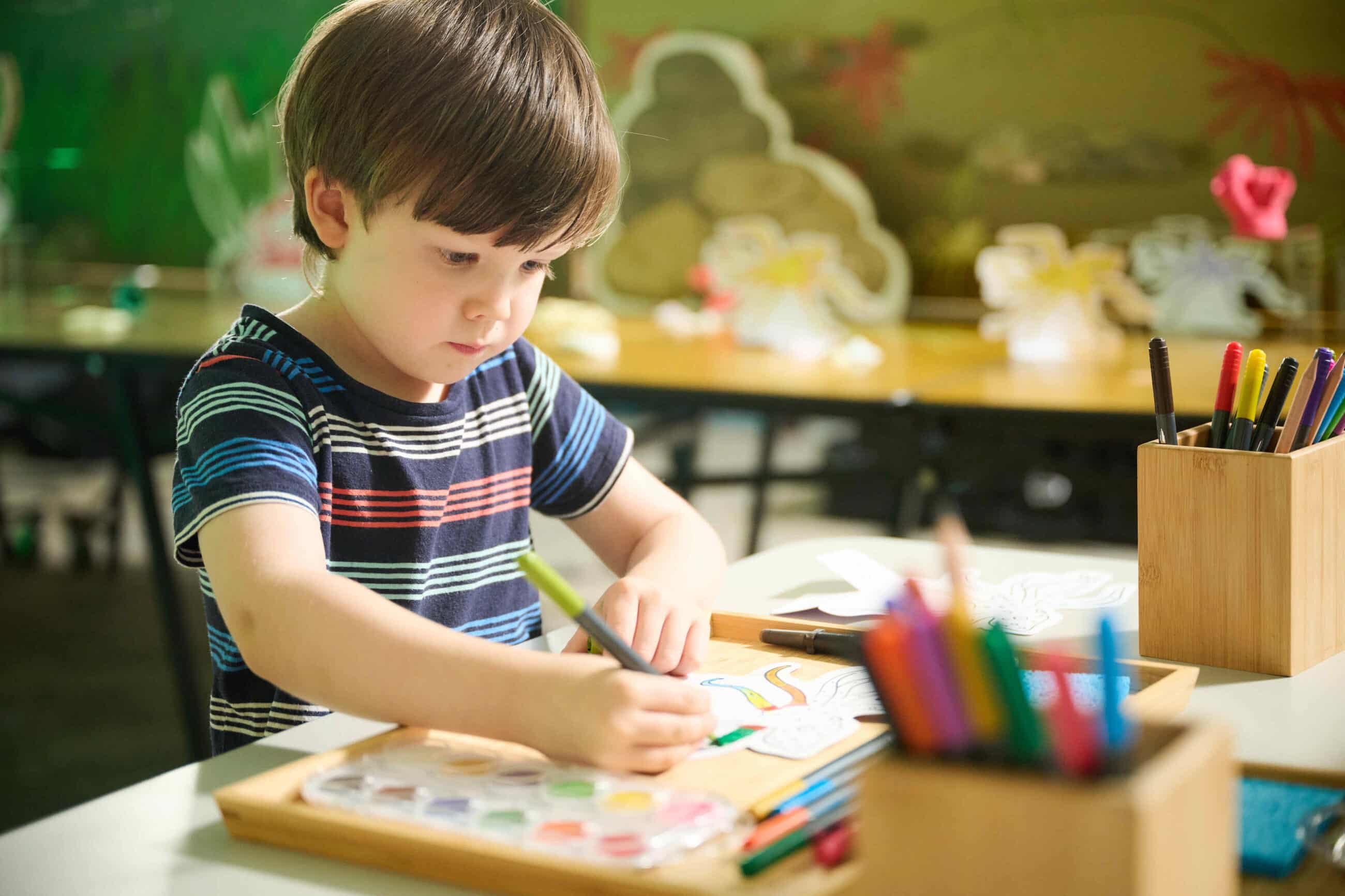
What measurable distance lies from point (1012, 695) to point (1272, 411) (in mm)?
444

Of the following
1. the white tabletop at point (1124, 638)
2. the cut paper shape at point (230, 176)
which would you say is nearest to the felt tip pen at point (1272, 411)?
the white tabletop at point (1124, 638)

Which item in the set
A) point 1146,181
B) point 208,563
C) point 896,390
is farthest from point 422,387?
point 1146,181

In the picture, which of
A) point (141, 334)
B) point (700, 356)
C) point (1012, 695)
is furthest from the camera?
point (141, 334)

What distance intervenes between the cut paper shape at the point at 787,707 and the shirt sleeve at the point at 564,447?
0.32m

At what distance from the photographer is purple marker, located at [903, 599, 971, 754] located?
0.37 m

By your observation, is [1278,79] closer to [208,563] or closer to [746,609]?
[746,609]

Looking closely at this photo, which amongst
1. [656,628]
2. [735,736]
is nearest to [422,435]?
[656,628]

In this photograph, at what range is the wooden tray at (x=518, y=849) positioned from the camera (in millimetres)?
Answer: 444

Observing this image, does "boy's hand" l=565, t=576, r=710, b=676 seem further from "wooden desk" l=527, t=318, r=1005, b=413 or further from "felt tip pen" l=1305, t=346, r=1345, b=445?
"wooden desk" l=527, t=318, r=1005, b=413

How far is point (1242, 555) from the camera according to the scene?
72 cm

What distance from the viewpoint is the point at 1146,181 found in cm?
262

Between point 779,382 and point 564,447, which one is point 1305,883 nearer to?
point 564,447

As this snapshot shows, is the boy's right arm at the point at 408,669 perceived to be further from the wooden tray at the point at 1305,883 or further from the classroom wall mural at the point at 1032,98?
the classroom wall mural at the point at 1032,98

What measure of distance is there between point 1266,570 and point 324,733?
48 cm
